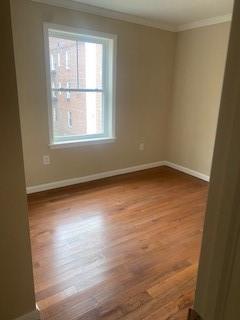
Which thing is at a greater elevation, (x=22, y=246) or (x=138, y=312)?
(x=22, y=246)

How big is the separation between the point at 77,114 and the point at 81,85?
410 mm

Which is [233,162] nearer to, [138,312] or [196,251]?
[138,312]

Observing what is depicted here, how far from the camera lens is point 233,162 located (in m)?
0.40

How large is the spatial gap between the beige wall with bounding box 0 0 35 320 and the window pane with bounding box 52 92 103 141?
2.21 m

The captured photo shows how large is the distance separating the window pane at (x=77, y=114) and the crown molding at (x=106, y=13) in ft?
3.39

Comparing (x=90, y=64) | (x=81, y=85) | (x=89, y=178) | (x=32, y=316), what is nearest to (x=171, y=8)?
(x=90, y=64)

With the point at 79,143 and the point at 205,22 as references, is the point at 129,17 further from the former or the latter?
the point at 79,143

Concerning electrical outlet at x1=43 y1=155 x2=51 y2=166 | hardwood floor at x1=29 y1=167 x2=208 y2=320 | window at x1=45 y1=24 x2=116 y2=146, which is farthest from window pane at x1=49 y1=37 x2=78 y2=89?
hardwood floor at x1=29 y1=167 x2=208 y2=320

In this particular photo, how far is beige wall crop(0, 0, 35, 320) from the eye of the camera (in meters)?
1.12

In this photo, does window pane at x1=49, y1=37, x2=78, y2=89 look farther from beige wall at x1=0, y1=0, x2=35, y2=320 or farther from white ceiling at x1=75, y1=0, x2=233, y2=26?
beige wall at x1=0, y1=0, x2=35, y2=320

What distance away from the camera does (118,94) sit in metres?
3.73

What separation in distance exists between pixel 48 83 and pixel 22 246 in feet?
7.51

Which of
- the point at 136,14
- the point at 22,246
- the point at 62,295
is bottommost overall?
the point at 62,295

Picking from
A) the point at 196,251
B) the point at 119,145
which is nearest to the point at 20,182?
the point at 196,251
